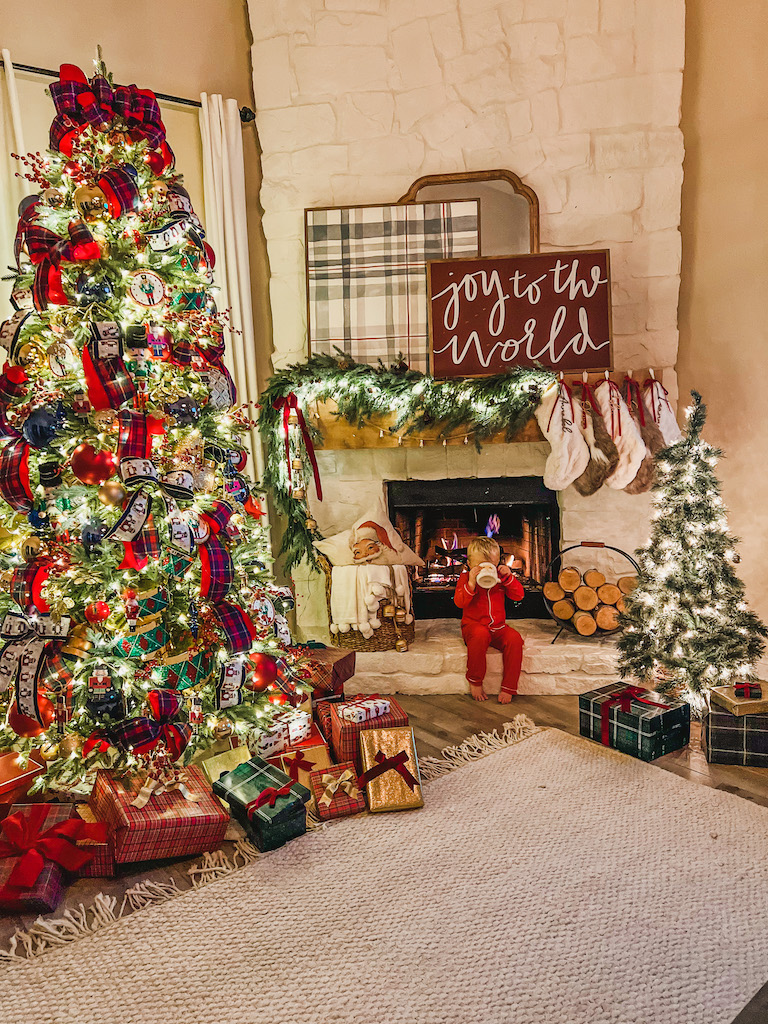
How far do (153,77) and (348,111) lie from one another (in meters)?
0.89

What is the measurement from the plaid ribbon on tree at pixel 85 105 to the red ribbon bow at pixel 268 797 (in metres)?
2.04

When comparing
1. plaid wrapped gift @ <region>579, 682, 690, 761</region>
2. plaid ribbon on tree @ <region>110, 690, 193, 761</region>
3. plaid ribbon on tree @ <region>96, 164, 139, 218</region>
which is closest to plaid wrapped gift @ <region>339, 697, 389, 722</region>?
plaid ribbon on tree @ <region>110, 690, 193, 761</region>

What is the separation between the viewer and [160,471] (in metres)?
2.32

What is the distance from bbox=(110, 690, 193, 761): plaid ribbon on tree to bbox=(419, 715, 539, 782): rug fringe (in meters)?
0.85

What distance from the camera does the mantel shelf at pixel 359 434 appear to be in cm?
337

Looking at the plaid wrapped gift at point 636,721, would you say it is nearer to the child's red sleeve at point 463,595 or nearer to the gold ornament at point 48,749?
the child's red sleeve at point 463,595

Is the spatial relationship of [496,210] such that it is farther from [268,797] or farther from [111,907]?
[111,907]

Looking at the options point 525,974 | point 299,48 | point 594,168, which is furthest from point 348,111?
point 525,974

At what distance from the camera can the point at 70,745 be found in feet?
7.68

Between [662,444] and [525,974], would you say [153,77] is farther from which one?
[525,974]

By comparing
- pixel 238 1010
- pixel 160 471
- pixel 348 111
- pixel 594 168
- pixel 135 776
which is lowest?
pixel 238 1010

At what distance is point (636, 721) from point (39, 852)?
6.45ft

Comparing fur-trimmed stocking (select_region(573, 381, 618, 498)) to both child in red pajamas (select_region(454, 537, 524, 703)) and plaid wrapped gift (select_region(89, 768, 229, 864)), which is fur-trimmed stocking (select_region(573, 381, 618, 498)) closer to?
child in red pajamas (select_region(454, 537, 524, 703))

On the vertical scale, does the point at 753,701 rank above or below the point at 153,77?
below
